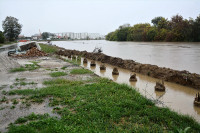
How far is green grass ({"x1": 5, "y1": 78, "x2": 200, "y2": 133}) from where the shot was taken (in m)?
3.80

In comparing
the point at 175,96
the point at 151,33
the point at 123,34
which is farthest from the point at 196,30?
the point at 175,96

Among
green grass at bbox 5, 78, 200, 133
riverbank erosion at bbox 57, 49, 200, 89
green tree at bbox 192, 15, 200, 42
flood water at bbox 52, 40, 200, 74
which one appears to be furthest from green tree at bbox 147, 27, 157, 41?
green grass at bbox 5, 78, 200, 133

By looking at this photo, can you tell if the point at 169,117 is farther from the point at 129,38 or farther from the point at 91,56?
the point at 129,38

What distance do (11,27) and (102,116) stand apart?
6776cm

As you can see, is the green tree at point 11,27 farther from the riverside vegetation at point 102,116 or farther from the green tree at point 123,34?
the riverside vegetation at point 102,116

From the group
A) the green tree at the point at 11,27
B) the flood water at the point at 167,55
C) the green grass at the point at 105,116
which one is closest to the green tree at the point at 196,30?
the flood water at the point at 167,55

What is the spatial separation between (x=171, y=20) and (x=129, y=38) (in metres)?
27.0

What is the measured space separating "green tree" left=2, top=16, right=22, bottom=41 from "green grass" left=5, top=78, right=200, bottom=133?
65170mm

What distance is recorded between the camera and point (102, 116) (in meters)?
4.37

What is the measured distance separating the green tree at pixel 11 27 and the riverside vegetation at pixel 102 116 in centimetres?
6515

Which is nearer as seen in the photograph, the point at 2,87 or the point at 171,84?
the point at 2,87

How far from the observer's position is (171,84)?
28.0 ft

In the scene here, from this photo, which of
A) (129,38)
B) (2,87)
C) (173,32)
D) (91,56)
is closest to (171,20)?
(173,32)

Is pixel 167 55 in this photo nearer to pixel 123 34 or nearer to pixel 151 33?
pixel 151 33
